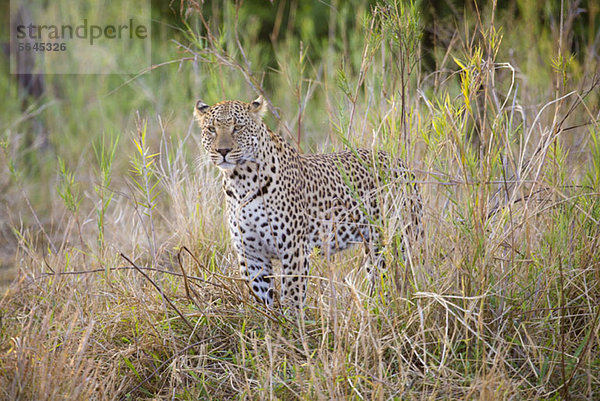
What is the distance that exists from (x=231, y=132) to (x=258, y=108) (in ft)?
1.14

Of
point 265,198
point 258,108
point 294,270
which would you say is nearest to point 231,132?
point 258,108

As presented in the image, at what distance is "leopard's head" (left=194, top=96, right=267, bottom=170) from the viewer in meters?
4.53

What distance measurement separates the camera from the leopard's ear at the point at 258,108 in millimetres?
4816

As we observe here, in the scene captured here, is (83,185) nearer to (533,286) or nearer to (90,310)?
(90,310)

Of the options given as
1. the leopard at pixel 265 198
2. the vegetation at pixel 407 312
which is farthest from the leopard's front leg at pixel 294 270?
the vegetation at pixel 407 312

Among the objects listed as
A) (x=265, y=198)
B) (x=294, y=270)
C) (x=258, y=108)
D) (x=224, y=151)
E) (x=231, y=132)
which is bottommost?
(x=294, y=270)

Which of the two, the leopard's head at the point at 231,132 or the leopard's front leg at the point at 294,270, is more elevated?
the leopard's head at the point at 231,132

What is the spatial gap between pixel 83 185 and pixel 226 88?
3.06 m

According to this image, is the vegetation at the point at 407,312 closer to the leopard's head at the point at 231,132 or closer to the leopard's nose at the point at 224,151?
the leopard's head at the point at 231,132

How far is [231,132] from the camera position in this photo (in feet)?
15.2

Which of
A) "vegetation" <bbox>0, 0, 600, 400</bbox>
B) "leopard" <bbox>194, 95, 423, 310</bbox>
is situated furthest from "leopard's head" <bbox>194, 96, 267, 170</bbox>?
"vegetation" <bbox>0, 0, 600, 400</bbox>

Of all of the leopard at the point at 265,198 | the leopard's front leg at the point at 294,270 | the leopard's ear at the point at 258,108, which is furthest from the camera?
the leopard's ear at the point at 258,108

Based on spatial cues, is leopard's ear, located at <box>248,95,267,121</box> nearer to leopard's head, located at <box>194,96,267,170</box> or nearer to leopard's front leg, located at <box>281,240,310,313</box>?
leopard's head, located at <box>194,96,267,170</box>

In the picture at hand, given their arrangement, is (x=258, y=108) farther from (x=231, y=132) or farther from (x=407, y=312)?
(x=407, y=312)
